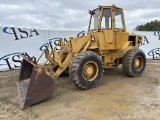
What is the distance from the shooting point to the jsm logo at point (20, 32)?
10219 mm

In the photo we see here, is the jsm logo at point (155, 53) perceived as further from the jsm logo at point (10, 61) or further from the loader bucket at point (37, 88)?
the loader bucket at point (37, 88)

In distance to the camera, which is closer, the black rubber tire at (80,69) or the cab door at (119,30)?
the black rubber tire at (80,69)

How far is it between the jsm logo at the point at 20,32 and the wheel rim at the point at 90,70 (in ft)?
18.9

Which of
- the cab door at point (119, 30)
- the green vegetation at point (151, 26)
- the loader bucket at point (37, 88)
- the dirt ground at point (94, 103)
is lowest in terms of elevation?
the dirt ground at point (94, 103)

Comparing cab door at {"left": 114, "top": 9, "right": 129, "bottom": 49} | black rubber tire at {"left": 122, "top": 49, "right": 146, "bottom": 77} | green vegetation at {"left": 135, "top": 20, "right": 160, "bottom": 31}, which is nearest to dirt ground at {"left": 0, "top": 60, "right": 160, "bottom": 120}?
black rubber tire at {"left": 122, "top": 49, "right": 146, "bottom": 77}

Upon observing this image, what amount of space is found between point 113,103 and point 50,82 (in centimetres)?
157

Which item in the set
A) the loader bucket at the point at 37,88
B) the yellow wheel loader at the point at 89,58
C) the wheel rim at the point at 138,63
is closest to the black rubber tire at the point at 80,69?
the yellow wheel loader at the point at 89,58

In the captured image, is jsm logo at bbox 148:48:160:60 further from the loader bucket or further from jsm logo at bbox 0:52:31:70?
→ the loader bucket

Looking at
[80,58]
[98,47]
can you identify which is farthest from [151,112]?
[98,47]

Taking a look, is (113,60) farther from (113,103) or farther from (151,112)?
(151,112)

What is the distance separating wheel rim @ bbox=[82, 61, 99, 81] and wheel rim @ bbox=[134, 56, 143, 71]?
2156mm

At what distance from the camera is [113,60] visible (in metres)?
7.41

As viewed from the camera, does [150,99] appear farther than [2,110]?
Yes

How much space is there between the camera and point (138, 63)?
25.9 ft
